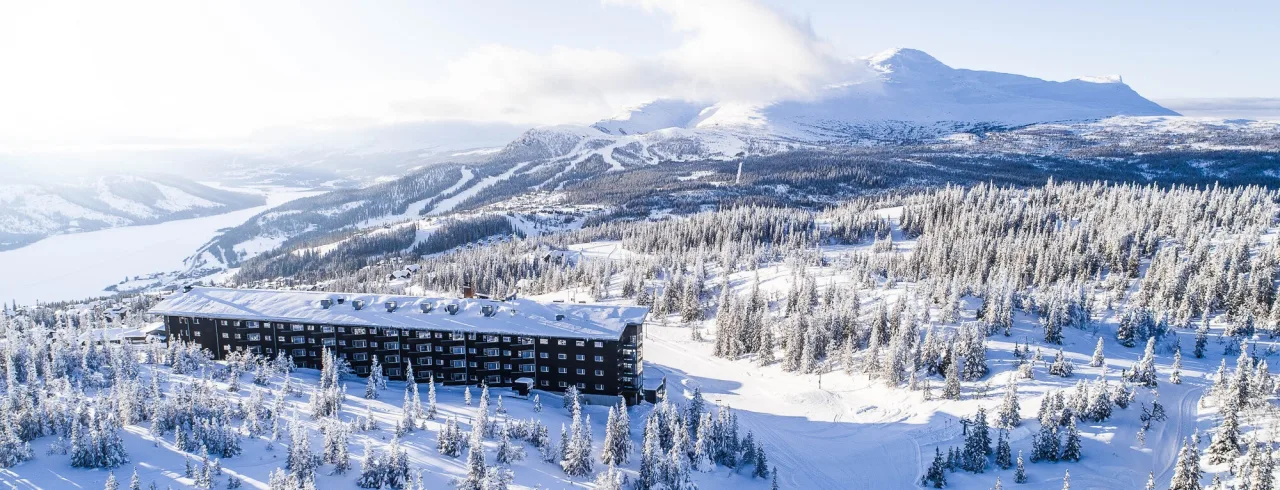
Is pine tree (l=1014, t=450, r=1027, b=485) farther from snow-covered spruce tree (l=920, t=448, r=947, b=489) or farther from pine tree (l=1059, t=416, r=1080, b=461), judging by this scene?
→ pine tree (l=1059, t=416, r=1080, b=461)

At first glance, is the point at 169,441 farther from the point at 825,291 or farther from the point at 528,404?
the point at 825,291

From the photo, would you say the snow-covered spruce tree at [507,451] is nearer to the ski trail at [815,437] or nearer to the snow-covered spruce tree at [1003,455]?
the ski trail at [815,437]

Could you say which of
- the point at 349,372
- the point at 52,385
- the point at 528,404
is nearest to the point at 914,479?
the point at 528,404

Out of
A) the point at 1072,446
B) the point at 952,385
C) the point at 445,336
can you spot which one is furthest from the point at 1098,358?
the point at 445,336

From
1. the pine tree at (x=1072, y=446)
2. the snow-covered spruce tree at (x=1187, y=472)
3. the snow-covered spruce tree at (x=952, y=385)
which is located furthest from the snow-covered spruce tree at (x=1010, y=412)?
the snow-covered spruce tree at (x=1187, y=472)

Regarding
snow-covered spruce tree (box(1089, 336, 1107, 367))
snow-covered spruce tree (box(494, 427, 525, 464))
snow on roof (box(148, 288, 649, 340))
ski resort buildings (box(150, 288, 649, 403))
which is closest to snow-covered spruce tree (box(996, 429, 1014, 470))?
snow-covered spruce tree (box(1089, 336, 1107, 367))
